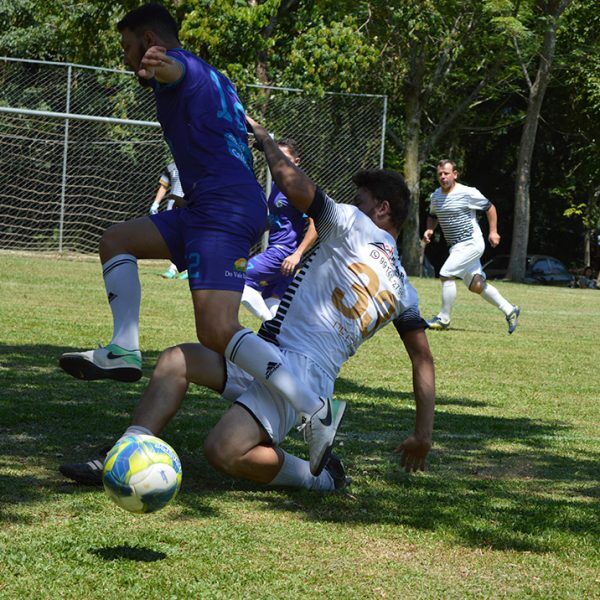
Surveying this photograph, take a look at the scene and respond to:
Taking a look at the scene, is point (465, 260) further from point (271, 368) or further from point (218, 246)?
point (271, 368)

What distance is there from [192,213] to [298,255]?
14.4ft

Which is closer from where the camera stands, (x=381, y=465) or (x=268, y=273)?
(x=381, y=465)

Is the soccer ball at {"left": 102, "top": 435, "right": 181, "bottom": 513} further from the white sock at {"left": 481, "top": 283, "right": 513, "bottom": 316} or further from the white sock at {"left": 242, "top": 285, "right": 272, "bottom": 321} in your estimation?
the white sock at {"left": 481, "top": 283, "right": 513, "bottom": 316}

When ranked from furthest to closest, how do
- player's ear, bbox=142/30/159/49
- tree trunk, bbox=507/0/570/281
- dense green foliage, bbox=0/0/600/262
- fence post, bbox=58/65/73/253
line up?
tree trunk, bbox=507/0/570/281 → dense green foliage, bbox=0/0/600/262 → fence post, bbox=58/65/73/253 → player's ear, bbox=142/30/159/49

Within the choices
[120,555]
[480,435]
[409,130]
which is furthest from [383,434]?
[409,130]

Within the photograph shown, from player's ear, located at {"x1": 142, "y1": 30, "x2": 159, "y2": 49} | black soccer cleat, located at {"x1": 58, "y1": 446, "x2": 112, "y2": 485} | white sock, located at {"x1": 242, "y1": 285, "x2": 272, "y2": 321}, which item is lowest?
black soccer cleat, located at {"x1": 58, "y1": 446, "x2": 112, "y2": 485}

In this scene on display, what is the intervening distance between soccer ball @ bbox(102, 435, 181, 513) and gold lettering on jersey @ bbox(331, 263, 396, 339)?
1154 mm

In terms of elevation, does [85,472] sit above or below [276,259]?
below

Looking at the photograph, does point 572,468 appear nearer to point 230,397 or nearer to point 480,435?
point 480,435

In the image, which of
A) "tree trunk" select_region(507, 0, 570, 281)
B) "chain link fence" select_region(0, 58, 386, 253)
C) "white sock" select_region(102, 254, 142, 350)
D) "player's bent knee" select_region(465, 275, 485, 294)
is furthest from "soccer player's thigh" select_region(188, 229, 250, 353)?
"tree trunk" select_region(507, 0, 570, 281)

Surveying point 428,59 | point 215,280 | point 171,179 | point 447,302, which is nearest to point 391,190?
point 215,280

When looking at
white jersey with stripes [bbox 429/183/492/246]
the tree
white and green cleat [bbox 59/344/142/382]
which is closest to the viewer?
white and green cleat [bbox 59/344/142/382]

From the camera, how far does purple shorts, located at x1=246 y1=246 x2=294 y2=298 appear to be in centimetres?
1016

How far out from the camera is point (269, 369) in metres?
4.71
